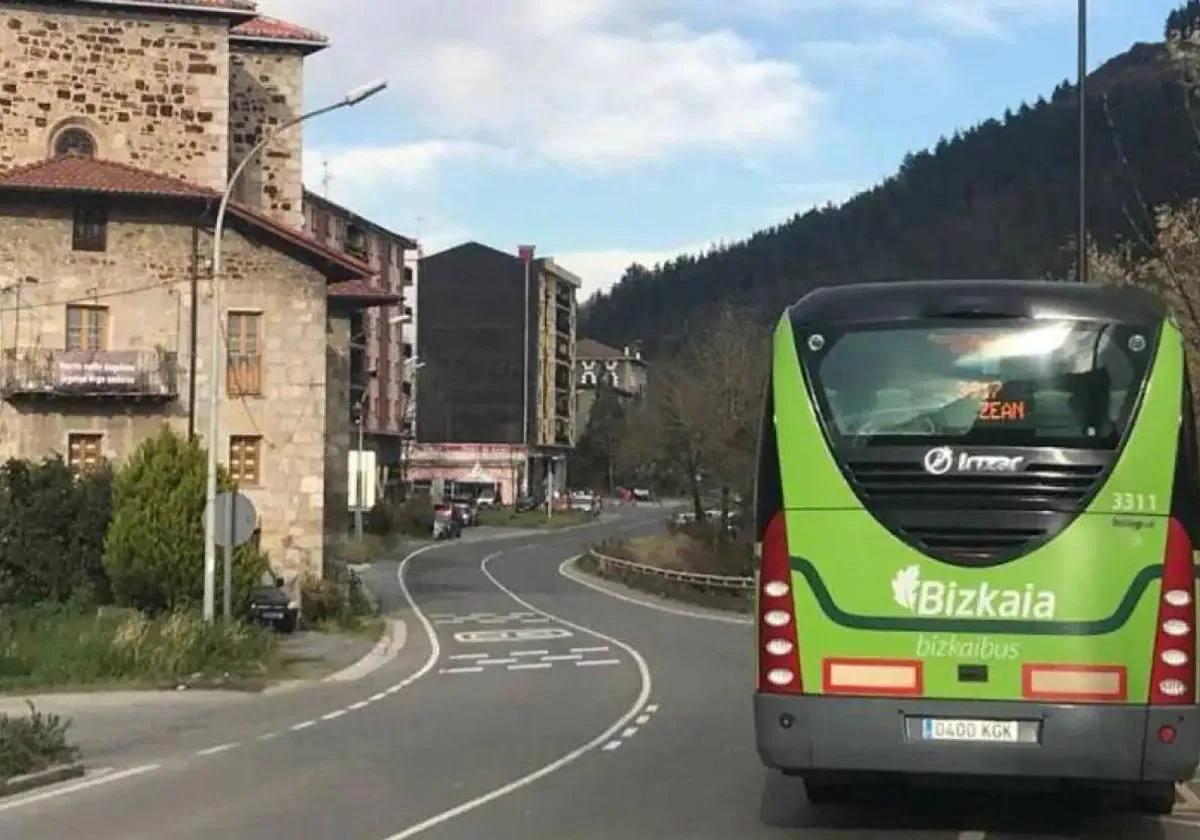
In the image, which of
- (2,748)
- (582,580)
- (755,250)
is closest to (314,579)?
(582,580)

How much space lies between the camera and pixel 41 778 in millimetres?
14469

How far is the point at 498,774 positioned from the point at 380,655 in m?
19.0

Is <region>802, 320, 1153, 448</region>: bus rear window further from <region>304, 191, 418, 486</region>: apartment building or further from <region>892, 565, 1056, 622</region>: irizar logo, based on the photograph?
<region>304, 191, 418, 486</region>: apartment building

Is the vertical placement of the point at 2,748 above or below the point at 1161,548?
Result: below

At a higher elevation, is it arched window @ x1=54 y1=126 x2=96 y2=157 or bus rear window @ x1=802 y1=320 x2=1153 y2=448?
arched window @ x1=54 y1=126 x2=96 y2=157

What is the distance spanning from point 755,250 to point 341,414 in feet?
446

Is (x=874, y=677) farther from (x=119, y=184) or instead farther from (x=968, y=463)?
(x=119, y=184)

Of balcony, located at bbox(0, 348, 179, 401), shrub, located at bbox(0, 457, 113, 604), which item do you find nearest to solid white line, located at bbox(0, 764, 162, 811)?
shrub, located at bbox(0, 457, 113, 604)

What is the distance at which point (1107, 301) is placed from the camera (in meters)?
10.5

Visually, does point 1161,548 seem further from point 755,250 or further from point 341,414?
point 755,250

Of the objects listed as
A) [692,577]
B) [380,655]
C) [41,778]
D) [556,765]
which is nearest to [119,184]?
[380,655]

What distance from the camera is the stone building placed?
39094 millimetres

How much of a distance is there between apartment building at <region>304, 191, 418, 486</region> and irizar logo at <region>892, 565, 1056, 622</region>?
8107 cm

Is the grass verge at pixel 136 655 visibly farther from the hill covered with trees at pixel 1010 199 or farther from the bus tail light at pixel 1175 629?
the bus tail light at pixel 1175 629
